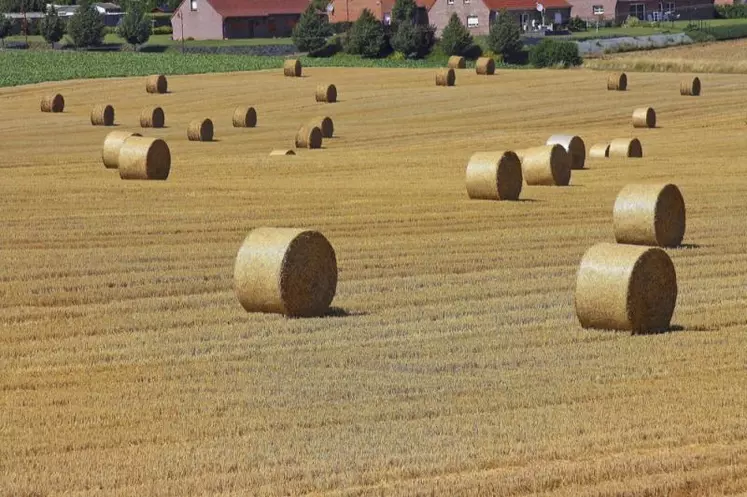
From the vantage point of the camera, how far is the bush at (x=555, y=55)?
81.4 m

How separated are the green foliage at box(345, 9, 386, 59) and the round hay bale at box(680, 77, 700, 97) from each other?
38283 millimetres

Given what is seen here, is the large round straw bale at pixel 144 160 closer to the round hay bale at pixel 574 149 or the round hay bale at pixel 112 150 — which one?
the round hay bale at pixel 112 150

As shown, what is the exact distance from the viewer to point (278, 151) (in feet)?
135

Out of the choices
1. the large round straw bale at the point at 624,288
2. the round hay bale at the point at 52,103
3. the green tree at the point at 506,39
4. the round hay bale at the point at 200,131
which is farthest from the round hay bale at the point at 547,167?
the green tree at the point at 506,39

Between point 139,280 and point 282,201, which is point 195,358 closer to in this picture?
point 139,280

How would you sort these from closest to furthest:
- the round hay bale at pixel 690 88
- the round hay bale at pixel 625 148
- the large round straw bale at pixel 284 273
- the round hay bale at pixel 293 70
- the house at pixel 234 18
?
the large round straw bale at pixel 284 273
the round hay bale at pixel 625 148
the round hay bale at pixel 690 88
the round hay bale at pixel 293 70
the house at pixel 234 18

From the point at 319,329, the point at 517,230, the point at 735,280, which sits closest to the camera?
the point at 319,329

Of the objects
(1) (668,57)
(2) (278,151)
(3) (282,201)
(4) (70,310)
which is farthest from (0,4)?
(4) (70,310)

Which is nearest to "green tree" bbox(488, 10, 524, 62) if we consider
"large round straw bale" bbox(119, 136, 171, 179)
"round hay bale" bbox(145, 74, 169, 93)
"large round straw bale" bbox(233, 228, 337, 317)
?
"round hay bale" bbox(145, 74, 169, 93)

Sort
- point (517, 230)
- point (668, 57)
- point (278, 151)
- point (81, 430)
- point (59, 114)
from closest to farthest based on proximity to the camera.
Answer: point (81, 430)
point (517, 230)
point (278, 151)
point (59, 114)
point (668, 57)

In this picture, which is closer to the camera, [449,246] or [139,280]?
[139,280]

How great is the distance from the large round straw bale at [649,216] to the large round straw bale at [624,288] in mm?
6000

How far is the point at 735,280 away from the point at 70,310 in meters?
8.39

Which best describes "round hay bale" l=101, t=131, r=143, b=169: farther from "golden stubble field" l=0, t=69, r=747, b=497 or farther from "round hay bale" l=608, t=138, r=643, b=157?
"round hay bale" l=608, t=138, r=643, b=157
